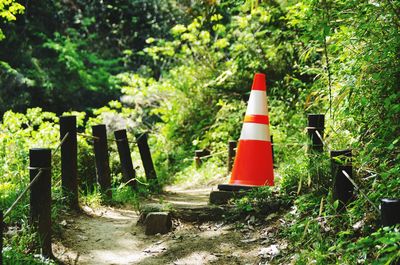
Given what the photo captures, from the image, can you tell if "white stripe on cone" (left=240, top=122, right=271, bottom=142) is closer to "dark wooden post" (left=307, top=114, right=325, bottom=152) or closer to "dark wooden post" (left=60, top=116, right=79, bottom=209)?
"dark wooden post" (left=307, top=114, right=325, bottom=152)

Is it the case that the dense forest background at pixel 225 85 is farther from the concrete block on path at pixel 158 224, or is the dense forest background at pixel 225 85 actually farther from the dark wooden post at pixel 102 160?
the concrete block on path at pixel 158 224

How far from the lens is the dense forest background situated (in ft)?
13.8

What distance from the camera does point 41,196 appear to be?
411cm

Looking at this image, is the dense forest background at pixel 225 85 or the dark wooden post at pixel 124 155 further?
the dark wooden post at pixel 124 155

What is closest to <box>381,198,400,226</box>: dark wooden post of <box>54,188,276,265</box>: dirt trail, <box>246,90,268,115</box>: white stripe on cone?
<box>54,188,276,265</box>: dirt trail

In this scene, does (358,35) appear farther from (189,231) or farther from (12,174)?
(12,174)

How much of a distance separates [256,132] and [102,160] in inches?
77.4

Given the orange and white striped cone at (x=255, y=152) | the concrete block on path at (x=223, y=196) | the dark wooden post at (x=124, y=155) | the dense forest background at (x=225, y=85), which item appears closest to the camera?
the dense forest background at (x=225, y=85)

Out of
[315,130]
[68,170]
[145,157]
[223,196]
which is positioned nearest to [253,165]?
[223,196]

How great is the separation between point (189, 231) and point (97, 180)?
76.8 inches

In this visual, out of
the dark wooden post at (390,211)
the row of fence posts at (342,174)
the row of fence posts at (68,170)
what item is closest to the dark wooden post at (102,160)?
the row of fence posts at (68,170)

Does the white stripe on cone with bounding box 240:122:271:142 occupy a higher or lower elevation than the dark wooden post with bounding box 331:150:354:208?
higher

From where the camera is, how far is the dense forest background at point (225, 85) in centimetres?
422

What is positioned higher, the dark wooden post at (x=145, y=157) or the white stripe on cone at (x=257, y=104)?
the white stripe on cone at (x=257, y=104)
